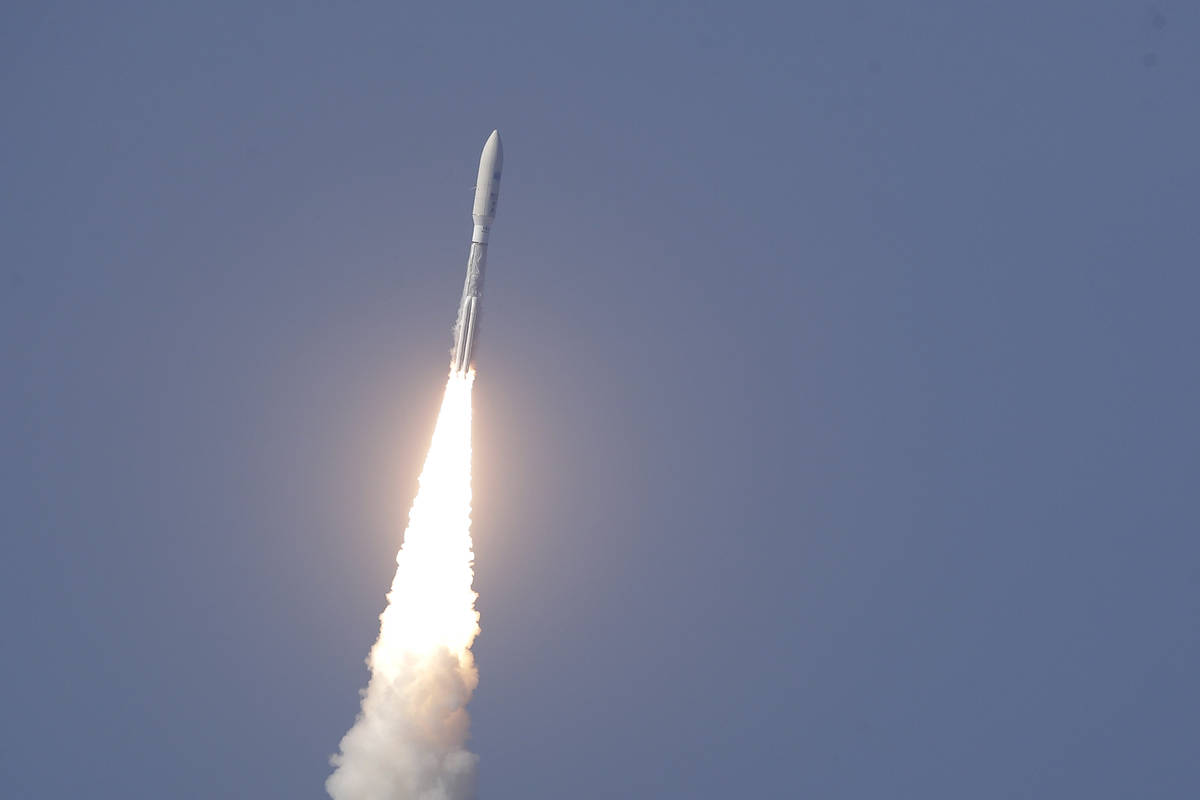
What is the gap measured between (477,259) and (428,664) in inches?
400

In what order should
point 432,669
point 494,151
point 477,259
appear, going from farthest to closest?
point 432,669
point 494,151
point 477,259

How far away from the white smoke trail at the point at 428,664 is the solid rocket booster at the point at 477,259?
0.89 meters

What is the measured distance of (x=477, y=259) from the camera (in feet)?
200

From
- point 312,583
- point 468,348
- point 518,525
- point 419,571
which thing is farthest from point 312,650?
point 468,348

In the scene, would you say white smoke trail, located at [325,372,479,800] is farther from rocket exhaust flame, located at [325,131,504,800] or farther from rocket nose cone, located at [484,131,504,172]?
rocket nose cone, located at [484,131,504,172]

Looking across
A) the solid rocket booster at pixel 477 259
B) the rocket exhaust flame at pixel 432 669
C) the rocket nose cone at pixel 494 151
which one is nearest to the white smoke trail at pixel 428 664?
the rocket exhaust flame at pixel 432 669

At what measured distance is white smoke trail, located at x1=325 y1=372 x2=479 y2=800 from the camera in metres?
61.8

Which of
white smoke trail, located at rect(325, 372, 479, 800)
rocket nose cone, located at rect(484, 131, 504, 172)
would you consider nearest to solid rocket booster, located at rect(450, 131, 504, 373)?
rocket nose cone, located at rect(484, 131, 504, 172)

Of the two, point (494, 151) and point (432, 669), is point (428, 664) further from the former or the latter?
point (494, 151)

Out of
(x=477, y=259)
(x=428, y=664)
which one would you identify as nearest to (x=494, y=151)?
(x=477, y=259)

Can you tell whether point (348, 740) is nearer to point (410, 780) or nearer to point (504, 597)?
point (410, 780)

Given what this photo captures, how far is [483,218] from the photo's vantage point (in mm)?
61406

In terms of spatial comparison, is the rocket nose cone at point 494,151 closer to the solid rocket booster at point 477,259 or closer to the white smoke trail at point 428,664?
the solid rocket booster at point 477,259

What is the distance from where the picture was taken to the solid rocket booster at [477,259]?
61.0m
